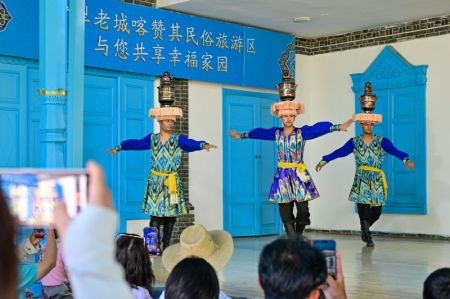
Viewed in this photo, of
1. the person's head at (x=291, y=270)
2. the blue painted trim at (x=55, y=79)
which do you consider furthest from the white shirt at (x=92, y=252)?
the blue painted trim at (x=55, y=79)

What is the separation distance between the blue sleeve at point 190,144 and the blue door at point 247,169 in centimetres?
254

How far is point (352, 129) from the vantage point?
10445 mm

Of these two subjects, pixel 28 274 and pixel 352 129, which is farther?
pixel 352 129

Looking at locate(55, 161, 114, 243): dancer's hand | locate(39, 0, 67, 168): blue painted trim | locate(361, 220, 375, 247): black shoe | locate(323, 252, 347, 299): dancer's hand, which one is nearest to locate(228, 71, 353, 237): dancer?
locate(361, 220, 375, 247): black shoe

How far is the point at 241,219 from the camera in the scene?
9883 mm

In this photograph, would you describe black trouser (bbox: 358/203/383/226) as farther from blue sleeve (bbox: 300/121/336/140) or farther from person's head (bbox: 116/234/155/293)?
person's head (bbox: 116/234/155/293)

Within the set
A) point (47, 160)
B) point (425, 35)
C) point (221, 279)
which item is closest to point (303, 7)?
point (425, 35)

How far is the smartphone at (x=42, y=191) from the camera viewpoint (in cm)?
96

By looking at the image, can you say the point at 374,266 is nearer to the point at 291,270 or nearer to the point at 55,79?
the point at 55,79

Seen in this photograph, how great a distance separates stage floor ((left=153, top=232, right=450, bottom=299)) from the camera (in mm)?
5105

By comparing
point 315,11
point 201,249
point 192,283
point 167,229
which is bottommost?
point 167,229

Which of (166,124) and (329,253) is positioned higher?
(166,124)

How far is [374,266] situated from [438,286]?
4.63 metres

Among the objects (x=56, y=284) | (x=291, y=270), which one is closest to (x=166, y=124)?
(x=56, y=284)
